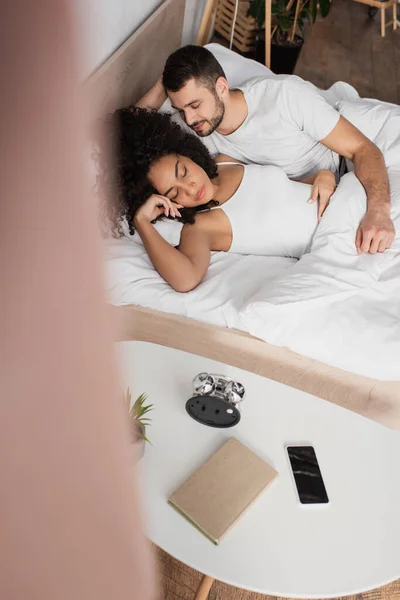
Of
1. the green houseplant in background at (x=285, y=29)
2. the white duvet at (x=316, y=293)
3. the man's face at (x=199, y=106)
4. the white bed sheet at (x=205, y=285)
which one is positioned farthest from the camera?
the green houseplant in background at (x=285, y=29)

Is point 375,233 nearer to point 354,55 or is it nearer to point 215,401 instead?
point 215,401

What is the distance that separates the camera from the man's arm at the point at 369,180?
166 centimetres

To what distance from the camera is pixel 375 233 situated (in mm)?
1655

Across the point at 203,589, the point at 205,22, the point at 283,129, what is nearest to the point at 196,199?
the point at 283,129

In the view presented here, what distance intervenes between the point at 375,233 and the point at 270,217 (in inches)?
14.1

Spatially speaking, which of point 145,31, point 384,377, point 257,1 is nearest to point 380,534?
point 384,377

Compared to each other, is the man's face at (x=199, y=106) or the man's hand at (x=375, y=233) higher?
the man's face at (x=199, y=106)

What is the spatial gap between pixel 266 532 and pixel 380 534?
24 cm

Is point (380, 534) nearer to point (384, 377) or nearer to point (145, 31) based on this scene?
point (384, 377)

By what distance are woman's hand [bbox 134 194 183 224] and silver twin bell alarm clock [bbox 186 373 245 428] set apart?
0.67m

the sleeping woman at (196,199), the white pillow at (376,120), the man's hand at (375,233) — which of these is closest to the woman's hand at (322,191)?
the sleeping woman at (196,199)

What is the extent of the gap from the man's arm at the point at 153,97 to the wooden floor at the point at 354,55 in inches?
76.5

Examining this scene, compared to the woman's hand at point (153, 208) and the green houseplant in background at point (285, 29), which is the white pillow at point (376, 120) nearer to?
the woman's hand at point (153, 208)

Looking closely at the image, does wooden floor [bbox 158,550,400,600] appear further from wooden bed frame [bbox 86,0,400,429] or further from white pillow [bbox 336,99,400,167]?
white pillow [bbox 336,99,400,167]
